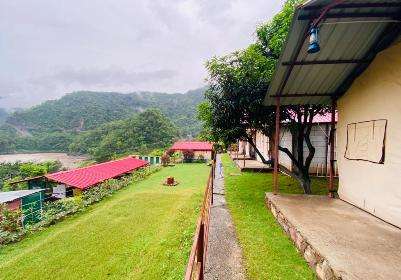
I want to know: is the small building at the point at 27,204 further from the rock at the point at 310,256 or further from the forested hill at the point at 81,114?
the forested hill at the point at 81,114

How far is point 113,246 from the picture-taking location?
8641 millimetres

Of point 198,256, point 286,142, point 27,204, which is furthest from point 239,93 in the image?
point 27,204

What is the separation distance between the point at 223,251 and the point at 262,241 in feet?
3.22

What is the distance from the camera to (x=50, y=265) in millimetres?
7645

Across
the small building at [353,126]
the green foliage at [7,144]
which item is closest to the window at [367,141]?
the small building at [353,126]

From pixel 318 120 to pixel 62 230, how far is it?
495 inches

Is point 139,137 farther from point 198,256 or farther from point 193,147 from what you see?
point 198,256

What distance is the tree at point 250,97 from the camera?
10062 millimetres

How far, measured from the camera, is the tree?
10062 mm

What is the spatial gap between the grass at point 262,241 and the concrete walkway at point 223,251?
16 cm

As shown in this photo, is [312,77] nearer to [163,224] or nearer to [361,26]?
[361,26]

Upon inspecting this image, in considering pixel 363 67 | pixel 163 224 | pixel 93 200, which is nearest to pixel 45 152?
pixel 93 200

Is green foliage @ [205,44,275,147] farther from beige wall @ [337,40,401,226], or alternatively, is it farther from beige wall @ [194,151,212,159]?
beige wall @ [194,151,212,159]

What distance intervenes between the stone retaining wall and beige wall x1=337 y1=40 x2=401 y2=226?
2.02m
